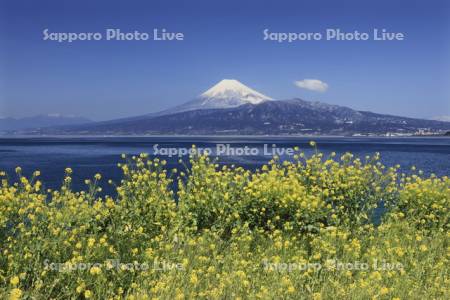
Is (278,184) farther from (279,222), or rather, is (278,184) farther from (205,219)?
(205,219)

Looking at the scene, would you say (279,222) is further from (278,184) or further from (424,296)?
(424,296)

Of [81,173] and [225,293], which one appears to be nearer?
[225,293]

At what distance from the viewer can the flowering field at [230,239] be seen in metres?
5.91

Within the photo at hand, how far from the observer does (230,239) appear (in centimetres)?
801

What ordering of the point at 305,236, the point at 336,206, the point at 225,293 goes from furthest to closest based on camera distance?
the point at 336,206 < the point at 305,236 < the point at 225,293

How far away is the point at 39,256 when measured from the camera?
5.95 meters

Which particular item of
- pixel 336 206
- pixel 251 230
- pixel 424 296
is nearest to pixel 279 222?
pixel 251 230

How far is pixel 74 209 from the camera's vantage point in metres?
7.05

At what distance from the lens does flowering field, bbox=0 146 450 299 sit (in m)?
5.91

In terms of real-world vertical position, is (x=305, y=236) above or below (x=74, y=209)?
below

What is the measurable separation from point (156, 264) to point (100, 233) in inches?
57.7

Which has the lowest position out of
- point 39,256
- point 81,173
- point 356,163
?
point 81,173

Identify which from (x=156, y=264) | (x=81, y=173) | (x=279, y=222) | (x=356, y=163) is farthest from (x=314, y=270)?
(x=81, y=173)

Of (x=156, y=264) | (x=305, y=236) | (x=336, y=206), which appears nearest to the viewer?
(x=156, y=264)
